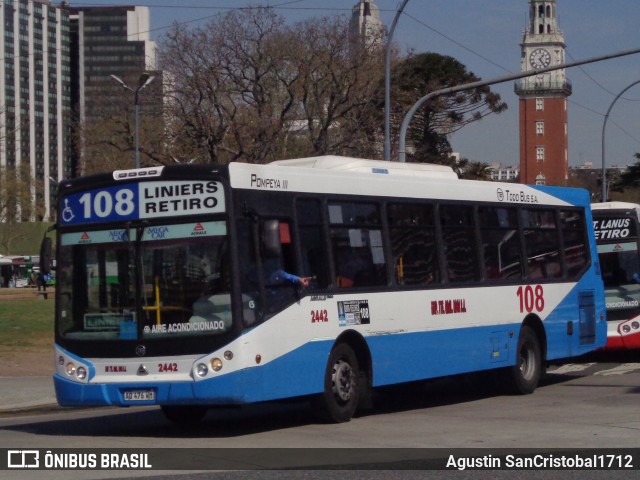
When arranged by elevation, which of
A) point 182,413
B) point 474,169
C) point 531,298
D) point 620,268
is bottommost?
point 182,413

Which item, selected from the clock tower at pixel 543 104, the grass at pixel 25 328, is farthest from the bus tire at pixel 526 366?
the clock tower at pixel 543 104

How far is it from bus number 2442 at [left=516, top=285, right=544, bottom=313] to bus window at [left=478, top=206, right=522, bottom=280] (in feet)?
0.77

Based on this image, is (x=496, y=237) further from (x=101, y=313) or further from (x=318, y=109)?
(x=318, y=109)

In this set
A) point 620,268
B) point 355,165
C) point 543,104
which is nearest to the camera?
point 355,165

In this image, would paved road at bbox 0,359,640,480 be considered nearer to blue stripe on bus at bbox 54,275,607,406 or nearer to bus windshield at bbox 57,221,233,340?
blue stripe on bus at bbox 54,275,607,406

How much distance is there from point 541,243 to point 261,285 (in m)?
6.93

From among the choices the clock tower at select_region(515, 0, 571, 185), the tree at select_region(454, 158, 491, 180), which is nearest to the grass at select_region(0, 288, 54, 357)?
the tree at select_region(454, 158, 491, 180)

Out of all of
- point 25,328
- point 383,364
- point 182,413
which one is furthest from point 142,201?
point 25,328

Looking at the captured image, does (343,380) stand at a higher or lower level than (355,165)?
lower

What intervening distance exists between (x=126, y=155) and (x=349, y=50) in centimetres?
1104

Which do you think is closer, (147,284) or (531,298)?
(147,284)

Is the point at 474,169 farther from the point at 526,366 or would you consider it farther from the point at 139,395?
the point at 139,395

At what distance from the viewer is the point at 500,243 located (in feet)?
57.5

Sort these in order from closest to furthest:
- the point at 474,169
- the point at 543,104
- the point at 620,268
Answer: the point at 620,268, the point at 474,169, the point at 543,104
